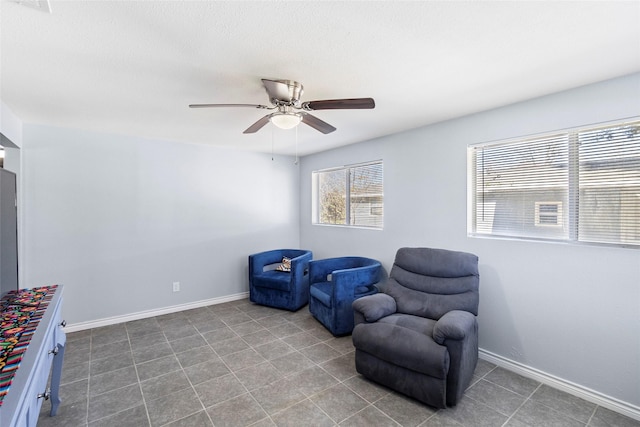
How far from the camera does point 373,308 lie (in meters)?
2.48

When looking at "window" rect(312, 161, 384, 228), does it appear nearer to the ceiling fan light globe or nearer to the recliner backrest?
the recliner backrest

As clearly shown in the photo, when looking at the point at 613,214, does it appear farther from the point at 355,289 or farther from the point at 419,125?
the point at 355,289

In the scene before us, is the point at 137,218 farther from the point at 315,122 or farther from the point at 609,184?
the point at 609,184

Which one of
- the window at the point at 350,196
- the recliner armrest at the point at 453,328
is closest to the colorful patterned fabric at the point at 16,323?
the recliner armrest at the point at 453,328

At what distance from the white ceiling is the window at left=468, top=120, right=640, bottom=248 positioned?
1.43 ft

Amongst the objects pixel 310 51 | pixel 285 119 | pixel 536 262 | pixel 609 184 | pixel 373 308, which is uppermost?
pixel 310 51

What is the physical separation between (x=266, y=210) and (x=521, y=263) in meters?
3.59

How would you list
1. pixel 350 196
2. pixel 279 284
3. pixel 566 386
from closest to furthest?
1. pixel 566 386
2. pixel 279 284
3. pixel 350 196

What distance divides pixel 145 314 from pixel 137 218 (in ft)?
4.15

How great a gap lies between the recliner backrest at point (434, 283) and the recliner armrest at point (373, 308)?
0.58 feet

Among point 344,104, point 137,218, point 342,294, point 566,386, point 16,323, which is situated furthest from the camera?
point 137,218

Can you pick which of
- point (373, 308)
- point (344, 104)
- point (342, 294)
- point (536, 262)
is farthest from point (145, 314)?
point (536, 262)

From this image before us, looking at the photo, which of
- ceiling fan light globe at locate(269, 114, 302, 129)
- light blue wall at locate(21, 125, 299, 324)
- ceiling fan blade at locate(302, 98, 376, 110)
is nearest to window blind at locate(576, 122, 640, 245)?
ceiling fan blade at locate(302, 98, 376, 110)

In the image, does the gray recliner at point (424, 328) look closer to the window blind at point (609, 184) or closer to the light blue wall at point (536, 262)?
the light blue wall at point (536, 262)
